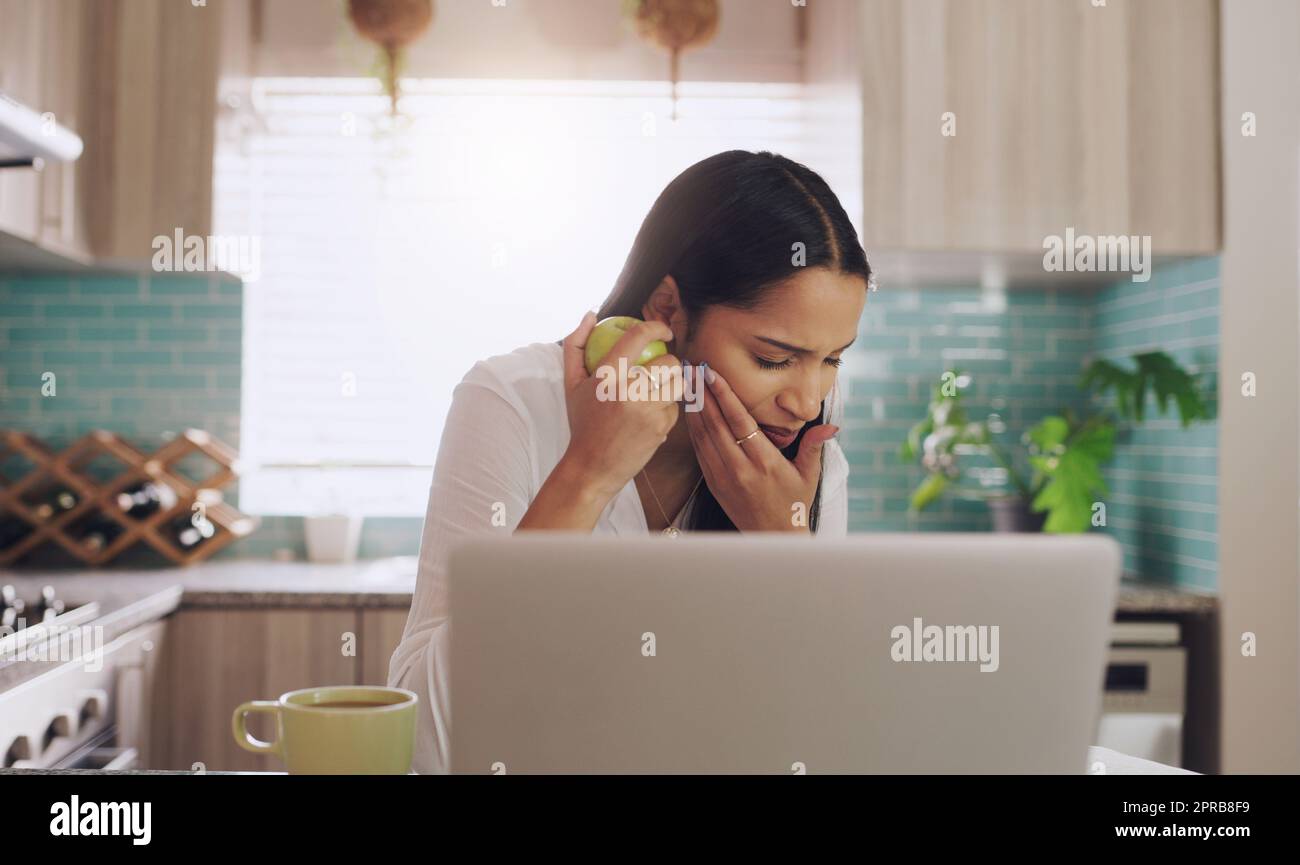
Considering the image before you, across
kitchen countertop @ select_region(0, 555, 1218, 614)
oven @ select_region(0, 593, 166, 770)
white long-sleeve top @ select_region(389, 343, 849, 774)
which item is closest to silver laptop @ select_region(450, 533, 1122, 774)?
white long-sleeve top @ select_region(389, 343, 849, 774)

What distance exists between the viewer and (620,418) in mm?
1302

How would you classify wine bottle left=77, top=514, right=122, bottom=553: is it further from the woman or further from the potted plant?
the potted plant

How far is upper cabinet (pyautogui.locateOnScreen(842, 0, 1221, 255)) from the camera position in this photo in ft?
7.86

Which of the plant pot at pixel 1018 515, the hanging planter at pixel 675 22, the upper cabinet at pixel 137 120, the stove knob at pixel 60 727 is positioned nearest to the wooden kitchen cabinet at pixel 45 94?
the upper cabinet at pixel 137 120

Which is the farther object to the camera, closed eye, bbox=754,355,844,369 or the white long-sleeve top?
closed eye, bbox=754,355,844,369

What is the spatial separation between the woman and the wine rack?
60.4 inches

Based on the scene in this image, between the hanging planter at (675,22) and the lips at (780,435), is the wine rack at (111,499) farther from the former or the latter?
the lips at (780,435)

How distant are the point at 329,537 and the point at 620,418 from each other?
1677 mm

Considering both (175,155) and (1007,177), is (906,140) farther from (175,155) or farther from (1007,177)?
(175,155)

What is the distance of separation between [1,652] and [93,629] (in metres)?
0.23

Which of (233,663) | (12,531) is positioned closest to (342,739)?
(233,663)

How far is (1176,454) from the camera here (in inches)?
97.6

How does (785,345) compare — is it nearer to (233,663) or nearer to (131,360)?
(233,663)
